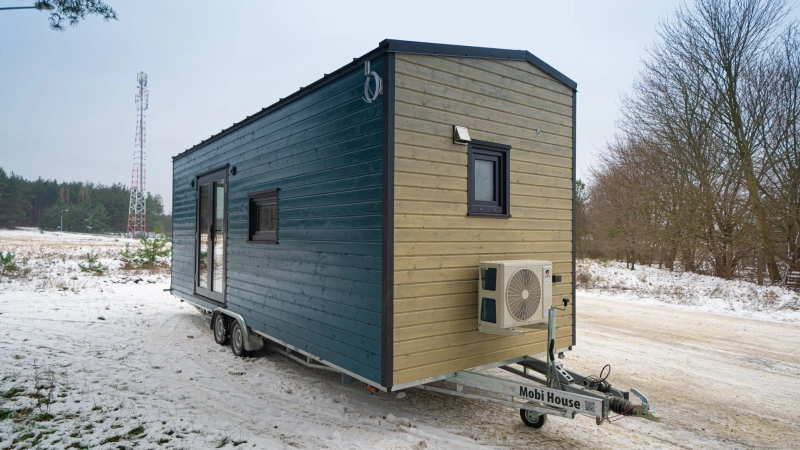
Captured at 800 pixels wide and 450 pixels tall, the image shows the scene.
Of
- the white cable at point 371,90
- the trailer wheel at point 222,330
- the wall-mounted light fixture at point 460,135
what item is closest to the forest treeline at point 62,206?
the trailer wheel at point 222,330

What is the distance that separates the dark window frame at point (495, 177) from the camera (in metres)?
4.19

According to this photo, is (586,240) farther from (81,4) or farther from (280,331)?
(81,4)

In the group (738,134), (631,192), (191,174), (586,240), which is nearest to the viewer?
(191,174)

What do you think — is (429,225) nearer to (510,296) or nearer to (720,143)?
(510,296)

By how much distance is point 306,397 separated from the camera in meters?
4.60

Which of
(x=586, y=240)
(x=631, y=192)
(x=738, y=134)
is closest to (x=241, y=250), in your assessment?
(x=738, y=134)

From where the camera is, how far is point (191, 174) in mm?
8234

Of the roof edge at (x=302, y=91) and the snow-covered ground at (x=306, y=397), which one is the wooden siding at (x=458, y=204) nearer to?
the roof edge at (x=302, y=91)

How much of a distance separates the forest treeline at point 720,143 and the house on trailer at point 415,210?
11951 millimetres

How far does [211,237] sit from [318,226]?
3.47 meters

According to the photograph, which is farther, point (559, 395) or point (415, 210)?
point (415, 210)

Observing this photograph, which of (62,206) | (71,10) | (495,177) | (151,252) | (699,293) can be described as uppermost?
(62,206)

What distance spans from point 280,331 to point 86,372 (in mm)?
2301

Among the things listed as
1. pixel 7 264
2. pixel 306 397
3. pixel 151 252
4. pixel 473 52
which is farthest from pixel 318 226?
pixel 151 252
